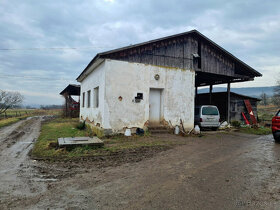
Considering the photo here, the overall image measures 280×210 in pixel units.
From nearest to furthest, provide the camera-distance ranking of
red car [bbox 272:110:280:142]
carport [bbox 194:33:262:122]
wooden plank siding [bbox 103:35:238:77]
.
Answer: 1. red car [bbox 272:110:280:142]
2. wooden plank siding [bbox 103:35:238:77]
3. carport [bbox 194:33:262:122]

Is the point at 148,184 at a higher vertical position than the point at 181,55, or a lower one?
lower

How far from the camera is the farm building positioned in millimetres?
9750

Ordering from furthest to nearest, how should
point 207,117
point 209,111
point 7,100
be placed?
point 7,100 → point 209,111 → point 207,117

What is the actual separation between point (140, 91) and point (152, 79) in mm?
1028

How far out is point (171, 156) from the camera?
6.32 metres

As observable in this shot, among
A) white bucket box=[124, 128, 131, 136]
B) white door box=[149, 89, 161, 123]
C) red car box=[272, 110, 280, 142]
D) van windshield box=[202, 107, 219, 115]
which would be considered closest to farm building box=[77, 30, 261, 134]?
white door box=[149, 89, 161, 123]

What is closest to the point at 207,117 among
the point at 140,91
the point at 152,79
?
the point at 152,79

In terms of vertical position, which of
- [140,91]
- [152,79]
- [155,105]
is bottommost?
[155,105]

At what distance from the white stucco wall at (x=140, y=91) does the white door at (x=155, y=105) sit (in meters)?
0.31

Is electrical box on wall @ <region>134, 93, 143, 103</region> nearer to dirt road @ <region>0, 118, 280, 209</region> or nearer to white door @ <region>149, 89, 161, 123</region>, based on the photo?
white door @ <region>149, 89, 161, 123</region>

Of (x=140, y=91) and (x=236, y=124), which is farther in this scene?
(x=236, y=124)

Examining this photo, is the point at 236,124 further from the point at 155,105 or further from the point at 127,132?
the point at 127,132

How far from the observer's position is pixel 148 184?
398 centimetres

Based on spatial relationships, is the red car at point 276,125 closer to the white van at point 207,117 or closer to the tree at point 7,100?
the white van at point 207,117
